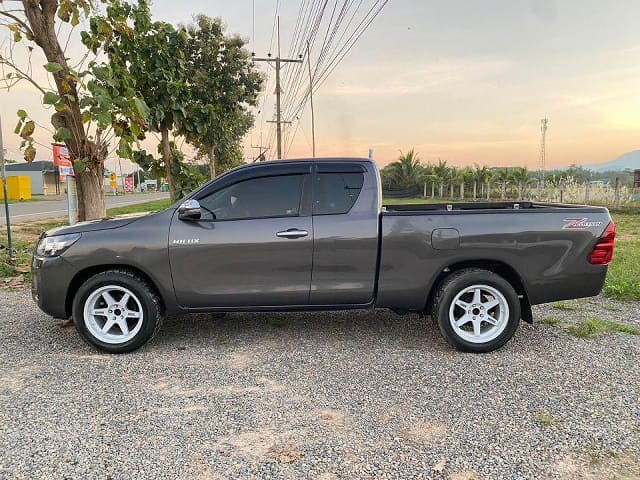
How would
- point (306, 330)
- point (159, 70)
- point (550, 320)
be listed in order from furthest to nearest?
point (159, 70) < point (550, 320) < point (306, 330)

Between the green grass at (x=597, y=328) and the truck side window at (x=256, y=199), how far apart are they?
10.2 ft

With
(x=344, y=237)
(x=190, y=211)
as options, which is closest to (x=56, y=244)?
(x=190, y=211)

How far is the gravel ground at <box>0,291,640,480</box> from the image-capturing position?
2.69 metres

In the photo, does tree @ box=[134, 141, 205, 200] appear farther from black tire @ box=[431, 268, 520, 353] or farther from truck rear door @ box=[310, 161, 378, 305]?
black tire @ box=[431, 268, 520, 353]

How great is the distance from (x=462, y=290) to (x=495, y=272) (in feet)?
1.41

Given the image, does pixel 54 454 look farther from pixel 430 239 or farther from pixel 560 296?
pixel 560 296

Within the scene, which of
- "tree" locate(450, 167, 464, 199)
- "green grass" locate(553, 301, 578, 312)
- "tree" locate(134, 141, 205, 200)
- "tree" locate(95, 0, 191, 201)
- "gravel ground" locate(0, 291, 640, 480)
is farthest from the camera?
"tree" locate(450, 167, 464, 199)

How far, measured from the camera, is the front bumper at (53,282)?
4348mm

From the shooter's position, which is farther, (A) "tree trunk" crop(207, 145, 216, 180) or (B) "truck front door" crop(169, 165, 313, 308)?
(A) "tree trunk" crop(207, 145, 216, 180)

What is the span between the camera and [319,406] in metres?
3.36

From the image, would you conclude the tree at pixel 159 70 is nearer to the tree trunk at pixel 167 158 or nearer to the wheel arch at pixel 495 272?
the tree trunk at pixel 167 158

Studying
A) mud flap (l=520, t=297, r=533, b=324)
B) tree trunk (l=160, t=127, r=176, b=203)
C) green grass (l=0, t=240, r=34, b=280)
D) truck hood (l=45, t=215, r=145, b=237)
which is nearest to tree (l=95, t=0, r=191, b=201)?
tree trunk (l=160, t=127, r=176, b=203)

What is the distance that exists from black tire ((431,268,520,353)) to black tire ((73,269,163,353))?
2.58m

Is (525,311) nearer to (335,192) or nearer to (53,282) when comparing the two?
(335,192)
